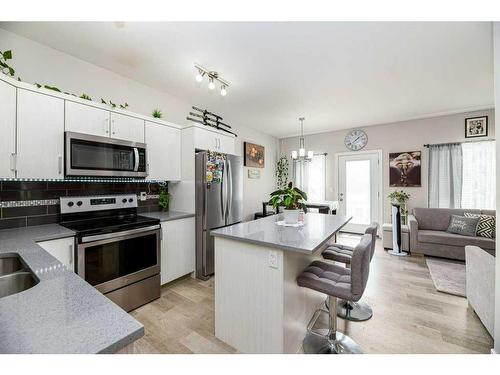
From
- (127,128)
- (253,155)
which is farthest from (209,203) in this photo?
(253,155)

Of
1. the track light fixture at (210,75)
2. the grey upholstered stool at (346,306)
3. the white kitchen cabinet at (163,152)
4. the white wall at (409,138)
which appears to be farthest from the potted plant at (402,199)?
the white kitchen cabinet at (163,152)

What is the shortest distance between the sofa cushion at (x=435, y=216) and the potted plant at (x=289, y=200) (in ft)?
11.3

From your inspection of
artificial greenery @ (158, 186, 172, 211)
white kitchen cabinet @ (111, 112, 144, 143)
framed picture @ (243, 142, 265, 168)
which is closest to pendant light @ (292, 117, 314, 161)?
framed picture @ (243, 142, 265, 168)

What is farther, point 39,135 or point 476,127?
point 476,127

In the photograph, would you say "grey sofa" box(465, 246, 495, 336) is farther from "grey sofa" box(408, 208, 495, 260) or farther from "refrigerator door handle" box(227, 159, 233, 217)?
"refrigerator door handle" box(227, 159, 233, 217)

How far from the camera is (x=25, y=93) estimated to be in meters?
1.81

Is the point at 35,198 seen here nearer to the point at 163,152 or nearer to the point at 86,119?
the point at 86,119

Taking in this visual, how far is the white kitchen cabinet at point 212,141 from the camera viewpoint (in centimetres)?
304

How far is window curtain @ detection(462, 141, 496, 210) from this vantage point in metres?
3.92

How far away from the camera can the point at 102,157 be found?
7.39 ft

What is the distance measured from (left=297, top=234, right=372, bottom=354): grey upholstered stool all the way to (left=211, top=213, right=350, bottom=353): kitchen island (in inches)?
3.7

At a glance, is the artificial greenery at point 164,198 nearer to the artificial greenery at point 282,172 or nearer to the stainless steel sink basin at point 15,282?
the stainless steel sink basin at point 15,282

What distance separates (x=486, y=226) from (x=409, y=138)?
2.07m
